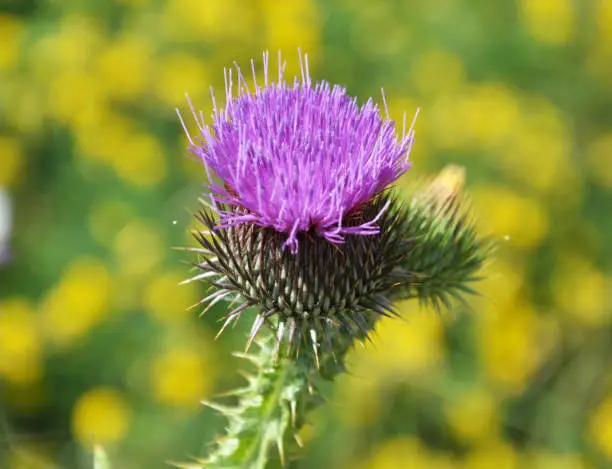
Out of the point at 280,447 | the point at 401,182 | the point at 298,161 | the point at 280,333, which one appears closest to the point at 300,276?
the point at 280,333

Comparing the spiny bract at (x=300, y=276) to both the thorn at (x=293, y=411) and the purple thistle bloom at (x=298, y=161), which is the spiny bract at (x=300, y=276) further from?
the thorn at (x=293, y=411)

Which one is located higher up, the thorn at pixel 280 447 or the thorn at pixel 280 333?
the thorn at pixel 280 333

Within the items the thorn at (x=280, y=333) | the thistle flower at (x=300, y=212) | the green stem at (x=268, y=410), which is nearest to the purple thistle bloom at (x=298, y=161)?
the thistle flower at (x=300, y=212)

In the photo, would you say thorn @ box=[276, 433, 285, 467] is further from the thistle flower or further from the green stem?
the thistle flower

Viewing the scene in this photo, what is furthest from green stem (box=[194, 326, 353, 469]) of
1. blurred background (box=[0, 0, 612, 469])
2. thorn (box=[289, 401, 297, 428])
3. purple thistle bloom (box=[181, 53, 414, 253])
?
blurred background (box=[0, 0, 612, 469])

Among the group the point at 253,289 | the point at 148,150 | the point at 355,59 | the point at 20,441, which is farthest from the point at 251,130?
the point at 355,59

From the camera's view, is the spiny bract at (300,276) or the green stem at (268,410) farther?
the green stem at (268,410)

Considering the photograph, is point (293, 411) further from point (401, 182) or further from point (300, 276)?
point (401, 182)

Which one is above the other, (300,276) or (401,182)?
(401,182)
